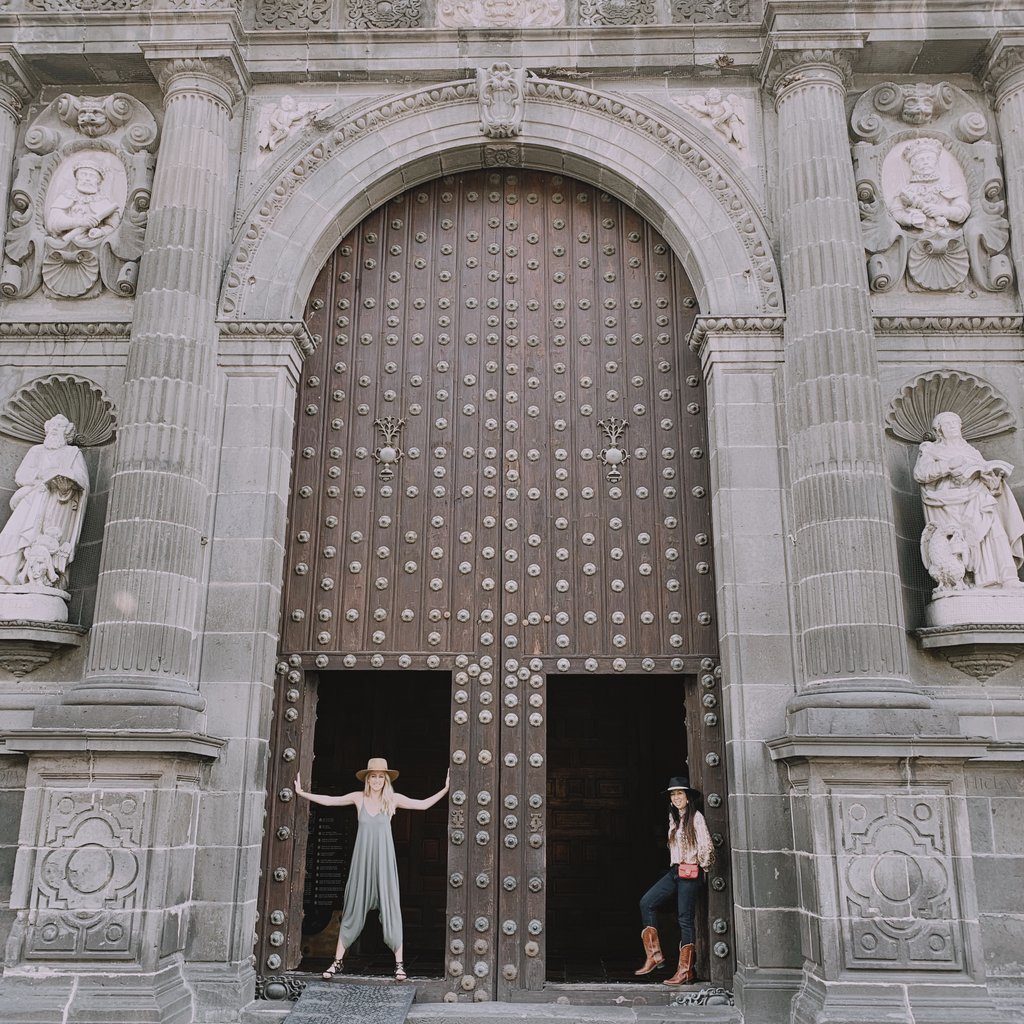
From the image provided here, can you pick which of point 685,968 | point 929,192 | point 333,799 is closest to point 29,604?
point 333,799

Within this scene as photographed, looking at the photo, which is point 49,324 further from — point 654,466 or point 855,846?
point 855,846

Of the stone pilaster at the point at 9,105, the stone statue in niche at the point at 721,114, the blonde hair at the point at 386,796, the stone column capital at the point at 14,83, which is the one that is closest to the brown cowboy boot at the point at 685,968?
the blonde hair at the point at 386,796

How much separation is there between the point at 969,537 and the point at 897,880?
266 cm

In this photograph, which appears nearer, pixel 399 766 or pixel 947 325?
pixel 947 325

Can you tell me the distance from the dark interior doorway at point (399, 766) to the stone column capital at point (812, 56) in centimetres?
762

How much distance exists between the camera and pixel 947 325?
8703mm

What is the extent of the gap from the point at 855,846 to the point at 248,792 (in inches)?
171

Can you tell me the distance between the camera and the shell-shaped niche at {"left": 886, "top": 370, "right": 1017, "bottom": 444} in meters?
8.56

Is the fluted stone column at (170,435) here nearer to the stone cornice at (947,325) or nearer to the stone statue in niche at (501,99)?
the stone statue in niche at (501,99)

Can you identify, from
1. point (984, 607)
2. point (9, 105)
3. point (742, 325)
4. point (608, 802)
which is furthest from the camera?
point (608, 802)

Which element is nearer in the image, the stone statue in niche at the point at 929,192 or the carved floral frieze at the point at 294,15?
the stone statue in niche at the point at 929,192

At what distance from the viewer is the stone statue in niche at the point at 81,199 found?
9.04 meters

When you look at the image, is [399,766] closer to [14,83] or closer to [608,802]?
[608,802]

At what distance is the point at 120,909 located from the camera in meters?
6.92
